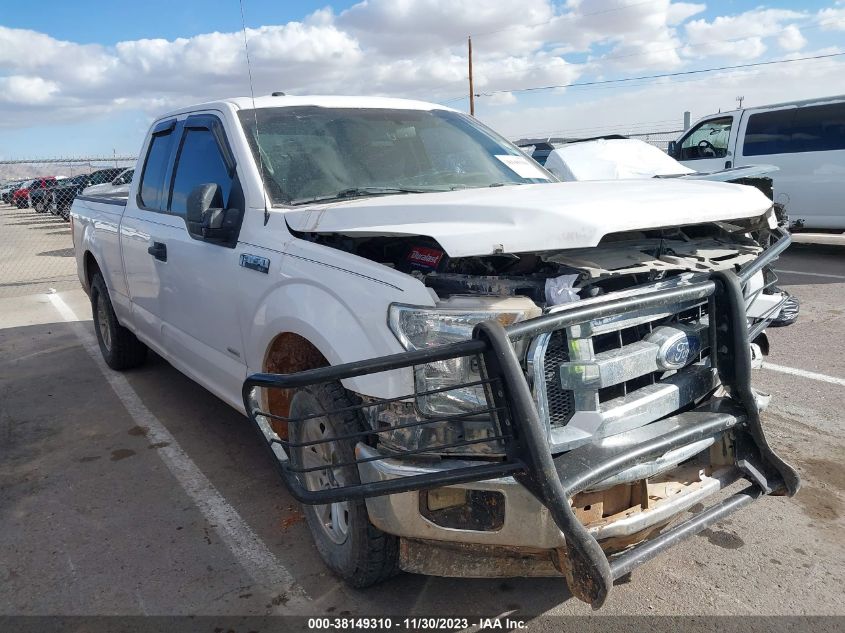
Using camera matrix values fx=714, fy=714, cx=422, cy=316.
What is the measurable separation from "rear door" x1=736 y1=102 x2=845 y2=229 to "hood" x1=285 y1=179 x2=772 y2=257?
8283 mm

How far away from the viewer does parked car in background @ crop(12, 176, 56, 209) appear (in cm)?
2917

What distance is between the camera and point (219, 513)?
3.60 metres

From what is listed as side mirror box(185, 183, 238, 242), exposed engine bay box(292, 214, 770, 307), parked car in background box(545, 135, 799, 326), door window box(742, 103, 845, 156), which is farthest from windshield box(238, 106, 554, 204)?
door window box(742, 103, 845, 156)


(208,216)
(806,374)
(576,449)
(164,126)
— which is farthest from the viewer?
(806,374)

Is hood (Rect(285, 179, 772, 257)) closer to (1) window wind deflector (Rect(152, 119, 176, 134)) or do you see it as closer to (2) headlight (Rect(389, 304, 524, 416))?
(2) headlight (Rect(389, 304, 524, 416))


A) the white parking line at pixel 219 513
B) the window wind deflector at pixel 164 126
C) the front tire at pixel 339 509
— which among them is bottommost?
the white parking line at pixel 219 513

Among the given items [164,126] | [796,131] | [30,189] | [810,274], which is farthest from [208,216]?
[30,189]

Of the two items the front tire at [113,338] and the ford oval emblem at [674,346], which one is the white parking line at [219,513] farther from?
the ford oval emblem at [674,346]

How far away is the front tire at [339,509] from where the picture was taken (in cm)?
→ 261

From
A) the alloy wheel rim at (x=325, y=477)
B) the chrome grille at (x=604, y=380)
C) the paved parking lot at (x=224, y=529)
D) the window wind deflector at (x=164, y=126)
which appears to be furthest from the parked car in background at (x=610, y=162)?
the alloy wheel rim at (x=325, y=477)

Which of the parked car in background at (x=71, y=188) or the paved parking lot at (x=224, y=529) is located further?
the parked car in background at (x=71, y=188)

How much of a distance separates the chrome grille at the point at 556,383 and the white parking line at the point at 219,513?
1324mm

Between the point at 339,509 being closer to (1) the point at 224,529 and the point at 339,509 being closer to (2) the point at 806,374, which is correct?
(1) the point at 224,529

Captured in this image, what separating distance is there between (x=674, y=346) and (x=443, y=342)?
824 millimetres
